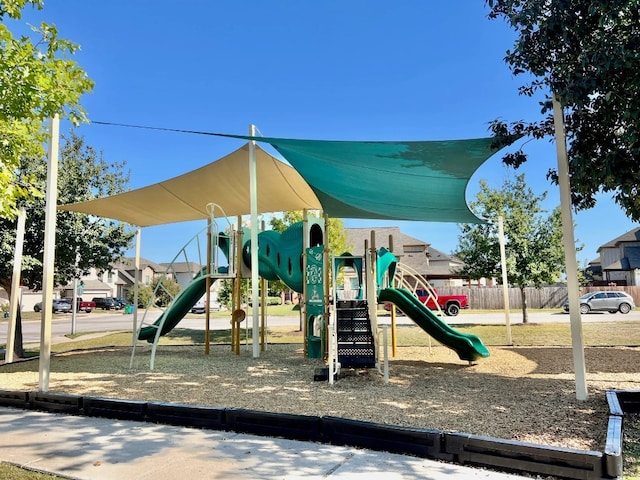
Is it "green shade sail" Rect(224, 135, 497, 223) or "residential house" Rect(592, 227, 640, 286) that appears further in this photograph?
"residential house" Rect(592, 227, 640, 286)

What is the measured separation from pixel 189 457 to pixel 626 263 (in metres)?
46.5

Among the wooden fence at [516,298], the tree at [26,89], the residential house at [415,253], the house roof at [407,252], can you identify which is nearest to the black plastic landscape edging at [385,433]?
the tree at [26,89]

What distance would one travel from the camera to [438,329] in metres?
8.81

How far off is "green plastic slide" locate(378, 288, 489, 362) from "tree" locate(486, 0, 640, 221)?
3.48m

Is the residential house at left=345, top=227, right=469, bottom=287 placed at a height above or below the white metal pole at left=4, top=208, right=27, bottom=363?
above

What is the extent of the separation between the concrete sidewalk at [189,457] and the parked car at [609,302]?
25.2 metres

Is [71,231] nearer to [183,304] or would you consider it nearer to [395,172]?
[183,304]

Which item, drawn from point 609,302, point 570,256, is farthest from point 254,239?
point 609,302

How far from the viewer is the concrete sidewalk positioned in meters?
3.59

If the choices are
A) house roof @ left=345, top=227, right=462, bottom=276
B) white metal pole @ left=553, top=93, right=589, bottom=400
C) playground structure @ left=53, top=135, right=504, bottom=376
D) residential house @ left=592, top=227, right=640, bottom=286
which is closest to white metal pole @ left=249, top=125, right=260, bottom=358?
playground structure @ left=53, top=135, right=504, bottom=376

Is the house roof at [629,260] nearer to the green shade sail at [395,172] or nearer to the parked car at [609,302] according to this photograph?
the parked car at [609,302]

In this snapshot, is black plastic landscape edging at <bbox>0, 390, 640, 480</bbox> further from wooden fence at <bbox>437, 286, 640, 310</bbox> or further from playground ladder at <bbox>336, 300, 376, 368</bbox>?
wooden fence at <bbox>437, 286, 640, 310</bbox>

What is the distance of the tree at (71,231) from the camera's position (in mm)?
11344

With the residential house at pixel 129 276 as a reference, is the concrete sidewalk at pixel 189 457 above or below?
below
